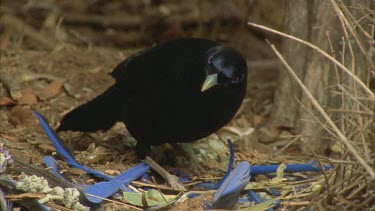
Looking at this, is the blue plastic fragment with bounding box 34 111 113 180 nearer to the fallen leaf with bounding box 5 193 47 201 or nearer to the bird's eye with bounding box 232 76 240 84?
the fallen leaf with bounding box 5 193 47 201

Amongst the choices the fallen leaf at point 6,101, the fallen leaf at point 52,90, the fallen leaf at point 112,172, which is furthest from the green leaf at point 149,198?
the fallen leaf at point 52,90

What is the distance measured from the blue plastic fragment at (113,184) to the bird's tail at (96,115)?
645 mm

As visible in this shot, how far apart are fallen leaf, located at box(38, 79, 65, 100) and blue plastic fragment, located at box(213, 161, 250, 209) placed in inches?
86.3

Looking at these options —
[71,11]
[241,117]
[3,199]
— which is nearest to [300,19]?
[241,117]

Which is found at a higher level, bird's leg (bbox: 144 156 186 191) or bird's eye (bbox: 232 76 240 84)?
bird's eye (bbox: 232 76 240 84)

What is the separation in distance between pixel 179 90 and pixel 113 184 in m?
0.68

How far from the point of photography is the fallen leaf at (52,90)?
17.8ft

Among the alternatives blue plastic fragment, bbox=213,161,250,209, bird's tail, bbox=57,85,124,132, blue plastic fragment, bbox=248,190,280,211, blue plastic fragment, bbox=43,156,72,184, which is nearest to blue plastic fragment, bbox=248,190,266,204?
blue plastic fragment, bbox=248,190,280,211

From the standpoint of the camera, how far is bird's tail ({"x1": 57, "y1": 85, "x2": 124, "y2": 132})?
15.5 ft

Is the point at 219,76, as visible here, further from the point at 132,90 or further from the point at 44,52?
the point at 44,52

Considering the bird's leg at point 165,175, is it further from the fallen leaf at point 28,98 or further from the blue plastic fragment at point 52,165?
the fallen leaf at point 28,98

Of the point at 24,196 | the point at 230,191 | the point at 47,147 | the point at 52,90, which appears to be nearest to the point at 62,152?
the point at 47,147

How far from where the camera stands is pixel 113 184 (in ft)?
12.3

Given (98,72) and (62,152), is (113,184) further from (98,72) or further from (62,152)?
(98,72)
